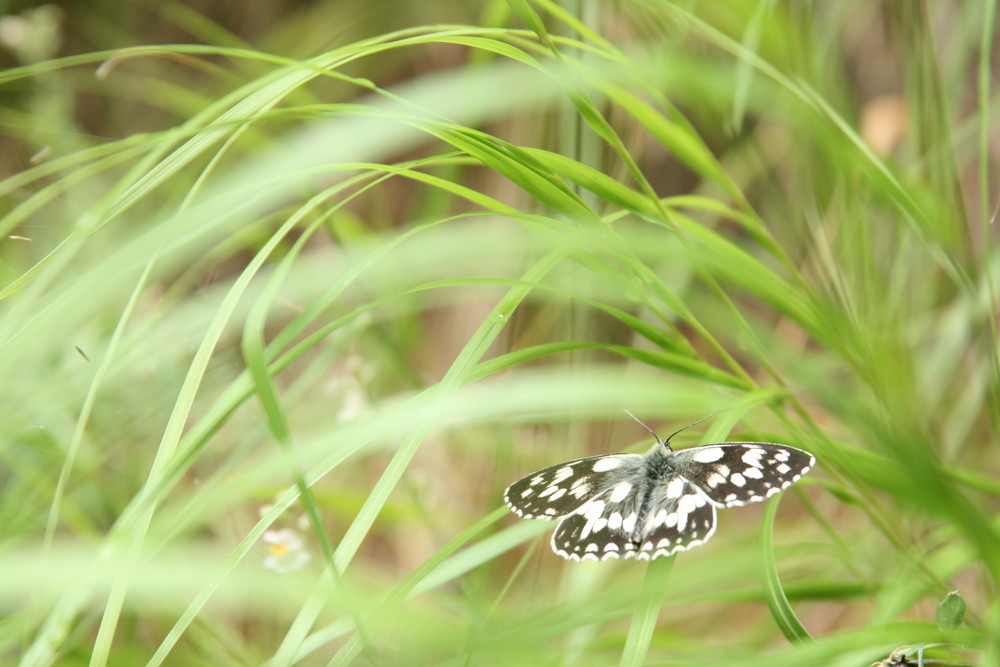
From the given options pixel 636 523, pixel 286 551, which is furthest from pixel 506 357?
pixel 286 551

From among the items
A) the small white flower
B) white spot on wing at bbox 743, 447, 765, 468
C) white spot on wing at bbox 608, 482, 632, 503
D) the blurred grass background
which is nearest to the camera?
the blurred grass background

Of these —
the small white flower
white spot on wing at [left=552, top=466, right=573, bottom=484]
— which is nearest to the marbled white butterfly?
white spot on wing at [left=552, top=466, right=573, bottom=484]

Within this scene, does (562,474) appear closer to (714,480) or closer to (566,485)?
(566,485)

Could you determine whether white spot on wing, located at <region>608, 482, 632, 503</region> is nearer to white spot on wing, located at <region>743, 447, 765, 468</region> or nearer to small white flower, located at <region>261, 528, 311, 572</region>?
white spot on wing, located at <region>743, 447, 765, 468</region>

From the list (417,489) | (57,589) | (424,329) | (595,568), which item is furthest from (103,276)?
(424,329)

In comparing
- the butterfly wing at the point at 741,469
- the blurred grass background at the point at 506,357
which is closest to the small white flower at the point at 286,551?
the blurred grass background at the point at 506,357

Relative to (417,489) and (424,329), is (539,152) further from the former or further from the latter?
(424,329)
